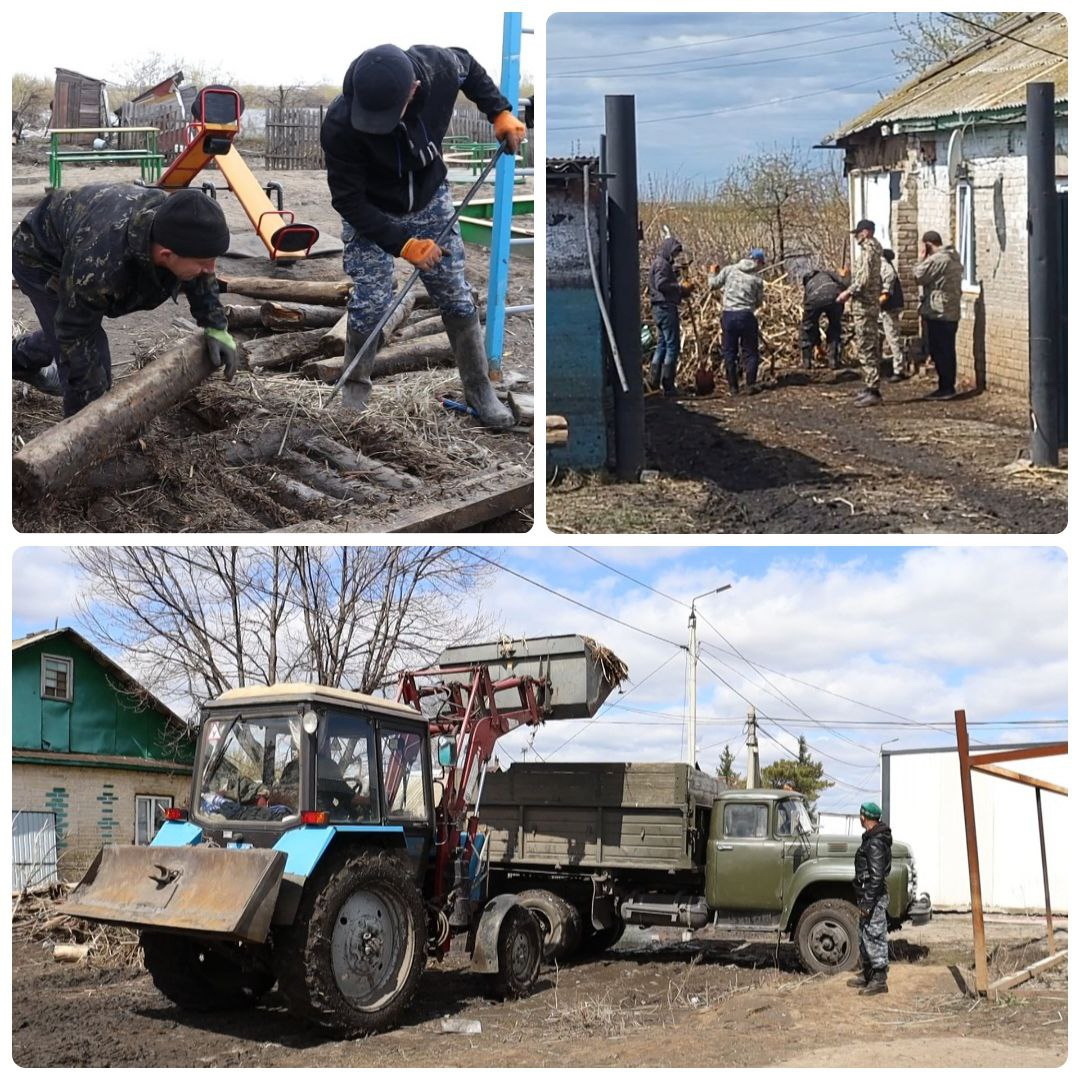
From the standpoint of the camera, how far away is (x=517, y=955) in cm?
761

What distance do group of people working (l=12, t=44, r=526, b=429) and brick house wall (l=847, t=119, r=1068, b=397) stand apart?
6313 mm

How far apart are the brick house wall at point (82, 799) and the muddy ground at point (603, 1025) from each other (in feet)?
20.8

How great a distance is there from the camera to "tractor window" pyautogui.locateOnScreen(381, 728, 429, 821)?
6965 mm

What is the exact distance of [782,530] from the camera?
9125 millimetres

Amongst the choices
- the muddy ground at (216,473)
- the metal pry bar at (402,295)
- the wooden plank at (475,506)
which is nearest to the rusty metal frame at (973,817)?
the wooden plank at (475,506)

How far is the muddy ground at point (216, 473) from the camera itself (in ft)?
24.7

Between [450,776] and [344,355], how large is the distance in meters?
3.13

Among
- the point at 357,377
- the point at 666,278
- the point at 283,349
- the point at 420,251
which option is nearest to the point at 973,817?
the point at 420,251

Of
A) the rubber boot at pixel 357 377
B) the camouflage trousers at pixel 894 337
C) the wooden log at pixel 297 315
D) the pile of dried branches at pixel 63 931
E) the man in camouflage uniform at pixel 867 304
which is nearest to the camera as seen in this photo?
the rubber boot at pixel 357 377

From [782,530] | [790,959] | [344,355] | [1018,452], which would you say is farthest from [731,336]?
[790,959]

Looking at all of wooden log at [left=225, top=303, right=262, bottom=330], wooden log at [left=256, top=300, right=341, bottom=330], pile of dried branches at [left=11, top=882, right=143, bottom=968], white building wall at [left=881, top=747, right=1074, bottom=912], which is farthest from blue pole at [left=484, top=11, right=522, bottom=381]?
white building wall at [left=881, top=747, right=1074, bottom=912]

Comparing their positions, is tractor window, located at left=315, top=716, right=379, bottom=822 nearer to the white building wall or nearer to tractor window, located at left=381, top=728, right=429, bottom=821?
tractor window, located at left=381, top=728, right=429, bottom=821

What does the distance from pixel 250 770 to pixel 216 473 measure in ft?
6.76

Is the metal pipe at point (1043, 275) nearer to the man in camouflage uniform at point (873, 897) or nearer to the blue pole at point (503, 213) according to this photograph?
the man in camouflage uniform at point (873, 897)
